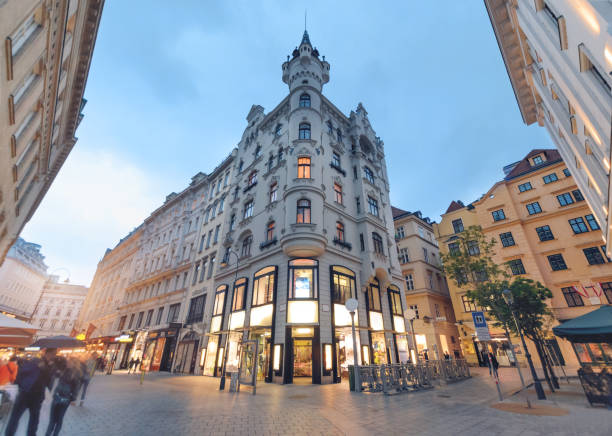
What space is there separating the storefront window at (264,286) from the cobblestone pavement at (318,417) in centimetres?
900

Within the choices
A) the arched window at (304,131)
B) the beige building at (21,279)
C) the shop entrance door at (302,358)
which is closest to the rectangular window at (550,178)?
the arched window at (304,131)

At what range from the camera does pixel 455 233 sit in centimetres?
3731

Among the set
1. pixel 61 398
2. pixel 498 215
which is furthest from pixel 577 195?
pixel 61 398

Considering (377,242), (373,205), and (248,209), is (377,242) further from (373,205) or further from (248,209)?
(248,209)

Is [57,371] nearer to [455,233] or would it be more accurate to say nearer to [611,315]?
[611,315]

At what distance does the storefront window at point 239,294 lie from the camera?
22406 millimetres

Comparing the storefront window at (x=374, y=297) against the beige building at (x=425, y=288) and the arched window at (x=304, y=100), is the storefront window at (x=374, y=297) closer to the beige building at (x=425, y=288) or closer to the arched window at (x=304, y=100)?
the beige building at (x=425, y=288)

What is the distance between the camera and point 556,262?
27.7m

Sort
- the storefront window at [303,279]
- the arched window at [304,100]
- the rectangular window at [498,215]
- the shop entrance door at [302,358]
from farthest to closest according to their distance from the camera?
the rectangular window at [498,215] → the arched window at [304,100] → the storefront window at [303,279] → the shop entrance door at [302,358]

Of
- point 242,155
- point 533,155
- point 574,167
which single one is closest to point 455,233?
point 533,155

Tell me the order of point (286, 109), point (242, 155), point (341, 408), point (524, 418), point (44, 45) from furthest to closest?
point (242, 155), point (286, 109), point (44, 45), point (341, 408), point (524, 418)

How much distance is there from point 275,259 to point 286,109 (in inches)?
688

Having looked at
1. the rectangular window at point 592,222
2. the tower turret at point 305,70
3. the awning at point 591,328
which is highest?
the tower turret at point 305,70

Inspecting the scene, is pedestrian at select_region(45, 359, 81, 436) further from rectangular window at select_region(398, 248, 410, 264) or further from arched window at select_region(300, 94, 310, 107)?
rectangular window at select_region(398, 248, 410, 264)
